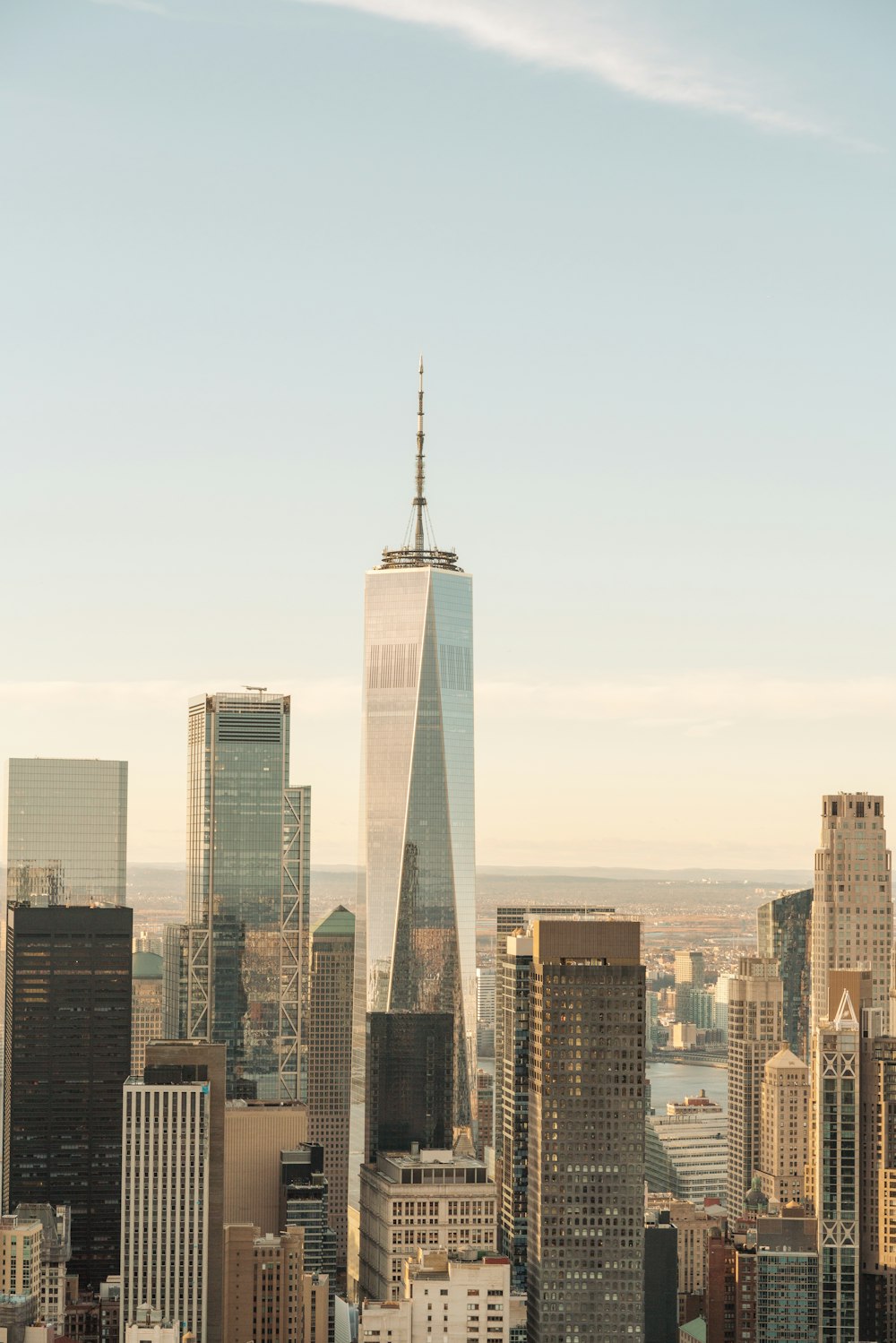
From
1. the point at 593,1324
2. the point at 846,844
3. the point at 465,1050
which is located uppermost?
the point at 846,844

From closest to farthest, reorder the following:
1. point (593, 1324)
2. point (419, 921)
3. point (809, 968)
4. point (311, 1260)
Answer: point (593, 1324)
point (311, 1260)
point (809, 968)
point (419, 921)

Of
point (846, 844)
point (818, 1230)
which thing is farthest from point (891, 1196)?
point (846, 844)

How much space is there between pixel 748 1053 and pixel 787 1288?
10.6 meters

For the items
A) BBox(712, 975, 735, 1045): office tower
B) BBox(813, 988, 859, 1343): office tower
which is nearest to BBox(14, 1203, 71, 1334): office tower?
BBox(813, 988, 859, 1343): office tower

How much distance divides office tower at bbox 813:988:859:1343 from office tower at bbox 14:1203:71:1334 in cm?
1626

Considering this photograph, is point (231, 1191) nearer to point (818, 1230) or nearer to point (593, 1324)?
point (593, 1324)

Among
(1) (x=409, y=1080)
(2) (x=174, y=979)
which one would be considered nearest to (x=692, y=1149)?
(1) (x=409, y=1080)

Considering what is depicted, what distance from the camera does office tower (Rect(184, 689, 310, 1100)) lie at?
2864 inches

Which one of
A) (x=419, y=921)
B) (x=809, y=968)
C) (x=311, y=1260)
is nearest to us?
(x=311, y=1260)

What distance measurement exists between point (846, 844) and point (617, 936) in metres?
15.1

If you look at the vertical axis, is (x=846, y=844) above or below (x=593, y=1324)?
above

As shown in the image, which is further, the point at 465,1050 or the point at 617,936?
the point at 465,1050

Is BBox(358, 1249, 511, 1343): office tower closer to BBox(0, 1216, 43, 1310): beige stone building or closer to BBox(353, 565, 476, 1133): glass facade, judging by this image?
BBox(0, 1216, 43, 1310): beige stone building

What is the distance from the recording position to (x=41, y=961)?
6359 centimetres
